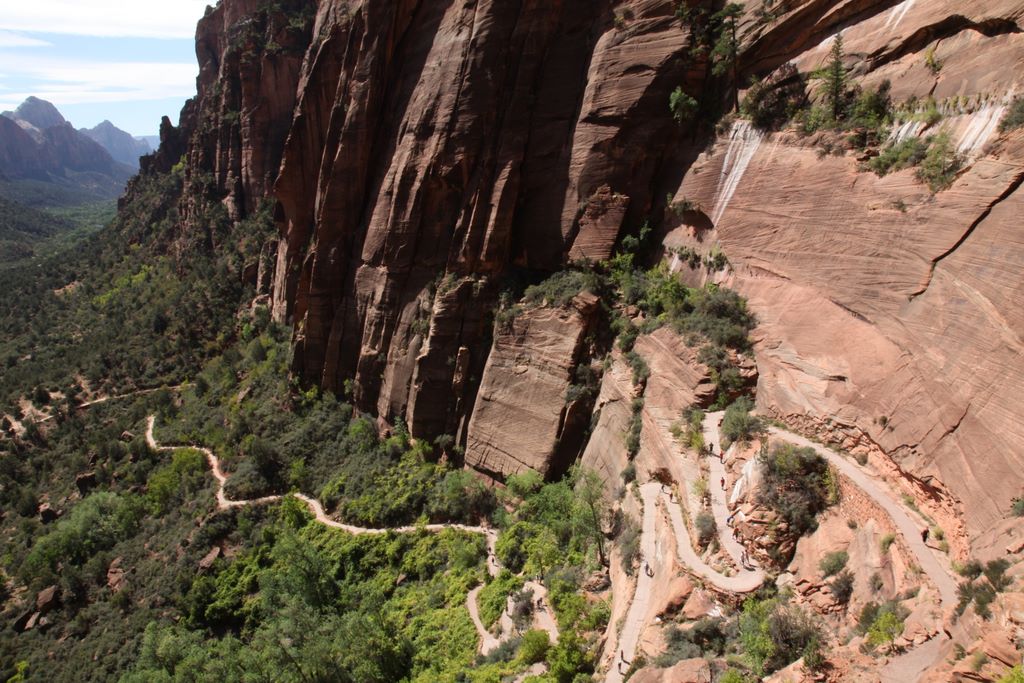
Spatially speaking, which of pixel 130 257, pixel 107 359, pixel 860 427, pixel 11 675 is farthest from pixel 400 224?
pixel 130 257

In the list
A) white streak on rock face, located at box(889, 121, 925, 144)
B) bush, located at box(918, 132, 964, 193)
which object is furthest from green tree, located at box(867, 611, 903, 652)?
white streak on rock face, located at box(889, 121, 925, 144)

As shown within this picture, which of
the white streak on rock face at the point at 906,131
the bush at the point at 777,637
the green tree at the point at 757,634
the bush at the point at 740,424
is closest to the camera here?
the bush at the point at 777,637

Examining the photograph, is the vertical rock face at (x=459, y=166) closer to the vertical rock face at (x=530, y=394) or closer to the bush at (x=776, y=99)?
the vertical rock face at (x=530, y=394)

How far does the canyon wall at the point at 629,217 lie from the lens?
56.3 feet

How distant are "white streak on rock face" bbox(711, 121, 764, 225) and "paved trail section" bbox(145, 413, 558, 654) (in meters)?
21.5

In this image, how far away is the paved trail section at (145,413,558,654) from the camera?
2547cm

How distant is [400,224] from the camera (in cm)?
4062

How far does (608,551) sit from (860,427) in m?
11.5

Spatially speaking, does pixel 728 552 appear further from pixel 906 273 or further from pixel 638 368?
pixel 906 273

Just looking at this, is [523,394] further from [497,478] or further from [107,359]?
[107,359]

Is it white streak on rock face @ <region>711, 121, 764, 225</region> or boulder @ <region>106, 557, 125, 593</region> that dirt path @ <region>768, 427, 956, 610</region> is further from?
boulder @ <region>106, 557, 125, 593</region>

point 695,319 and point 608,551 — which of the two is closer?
point 608,551

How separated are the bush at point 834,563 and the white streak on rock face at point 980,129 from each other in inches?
566

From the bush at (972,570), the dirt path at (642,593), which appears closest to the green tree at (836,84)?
the dirt path at (642,593)
